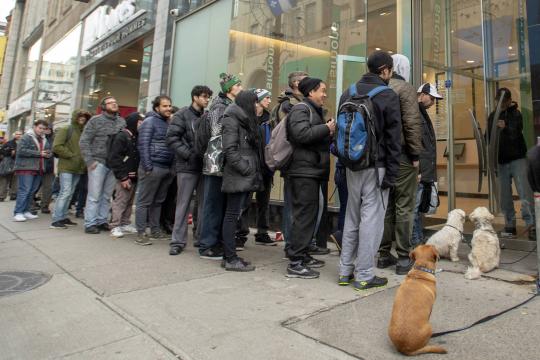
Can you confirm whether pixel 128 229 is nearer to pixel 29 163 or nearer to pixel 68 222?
pixel 68 222

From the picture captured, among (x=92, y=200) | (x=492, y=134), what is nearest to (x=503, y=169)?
(x=492, y=134)

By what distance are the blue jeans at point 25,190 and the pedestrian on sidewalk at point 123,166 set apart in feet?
7.82

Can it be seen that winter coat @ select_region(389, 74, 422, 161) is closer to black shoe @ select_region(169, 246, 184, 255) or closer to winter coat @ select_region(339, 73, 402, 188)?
winter coat @ select_region(339, 73, 402, 188)

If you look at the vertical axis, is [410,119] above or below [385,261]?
above

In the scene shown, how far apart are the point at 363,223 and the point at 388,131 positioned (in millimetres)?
848

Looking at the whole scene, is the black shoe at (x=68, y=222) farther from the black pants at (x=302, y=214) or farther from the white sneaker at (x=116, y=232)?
the black pants at (x=302, y=214)

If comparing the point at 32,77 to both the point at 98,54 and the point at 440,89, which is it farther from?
the point at 440,89

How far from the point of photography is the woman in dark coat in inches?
157

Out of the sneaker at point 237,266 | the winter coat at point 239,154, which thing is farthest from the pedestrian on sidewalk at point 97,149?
the sneaker at point 237,266

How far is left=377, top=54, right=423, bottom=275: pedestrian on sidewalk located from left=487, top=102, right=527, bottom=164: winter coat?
7.64ft

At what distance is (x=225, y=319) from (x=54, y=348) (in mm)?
1120

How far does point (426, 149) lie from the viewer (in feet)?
14.8

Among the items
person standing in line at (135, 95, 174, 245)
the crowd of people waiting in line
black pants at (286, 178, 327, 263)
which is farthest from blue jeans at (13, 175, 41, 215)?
black pants at (286, 178, 327, 263)

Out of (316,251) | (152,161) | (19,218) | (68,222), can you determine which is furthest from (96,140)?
(316,251)
